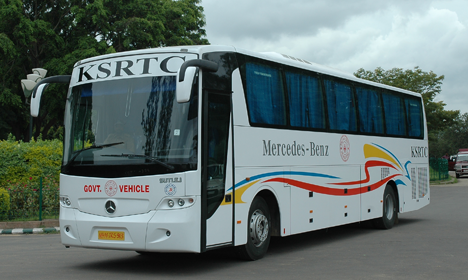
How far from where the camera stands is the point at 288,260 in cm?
990

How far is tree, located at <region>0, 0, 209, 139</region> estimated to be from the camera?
2981 centimetres

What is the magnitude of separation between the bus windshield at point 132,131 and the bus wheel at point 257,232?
185 cm

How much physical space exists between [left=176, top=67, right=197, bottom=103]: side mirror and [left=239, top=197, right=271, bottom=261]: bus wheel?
2.71 m

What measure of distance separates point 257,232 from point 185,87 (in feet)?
10.3

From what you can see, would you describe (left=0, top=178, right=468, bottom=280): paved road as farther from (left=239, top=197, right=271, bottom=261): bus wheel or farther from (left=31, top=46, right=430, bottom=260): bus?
(left=31, top=46, right=430, bottom=260): bus

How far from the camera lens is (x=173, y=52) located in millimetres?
8820

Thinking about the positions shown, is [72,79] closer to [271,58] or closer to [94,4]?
[271,58]

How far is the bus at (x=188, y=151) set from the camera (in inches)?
A: 329

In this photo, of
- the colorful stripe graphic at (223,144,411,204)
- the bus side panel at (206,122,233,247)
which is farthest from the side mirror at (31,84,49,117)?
the colorful stripe graphic at (223,144,411,204)

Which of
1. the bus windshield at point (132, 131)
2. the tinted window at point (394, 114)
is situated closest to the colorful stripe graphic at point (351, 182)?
the tinted window at point (394, 114)

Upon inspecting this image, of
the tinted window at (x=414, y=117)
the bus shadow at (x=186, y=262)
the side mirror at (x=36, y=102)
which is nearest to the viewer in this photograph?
the bus shadow at (x=186, y=262)

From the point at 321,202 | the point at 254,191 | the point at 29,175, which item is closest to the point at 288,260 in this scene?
the point at 254,191

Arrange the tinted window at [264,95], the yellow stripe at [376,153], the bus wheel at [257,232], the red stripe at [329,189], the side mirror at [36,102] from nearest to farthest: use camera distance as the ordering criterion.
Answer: the side mirror at [36,102], the bus wheel at [257,232], the tinted window at [264,95], the red stripe at [329,189], the yellow stripe at [376,153]

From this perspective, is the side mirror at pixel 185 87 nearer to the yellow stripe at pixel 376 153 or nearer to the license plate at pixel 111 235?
the license plate at pixel 111 235
